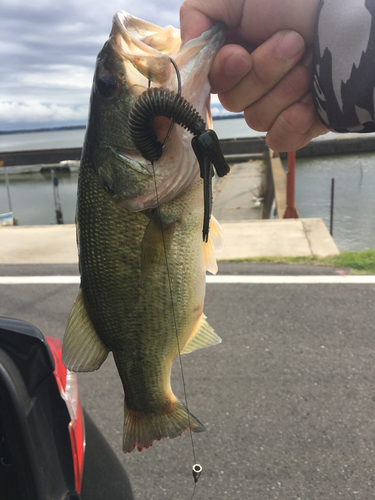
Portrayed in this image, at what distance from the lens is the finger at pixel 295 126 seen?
1450 mm

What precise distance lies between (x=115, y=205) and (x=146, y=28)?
559 millimetres

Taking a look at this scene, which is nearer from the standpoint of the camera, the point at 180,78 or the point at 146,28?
the point at 180,78

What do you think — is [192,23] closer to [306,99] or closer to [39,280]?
[306,99]

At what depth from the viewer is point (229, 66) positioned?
3.97 feet

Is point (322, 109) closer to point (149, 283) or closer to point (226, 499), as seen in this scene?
point (149, 283)

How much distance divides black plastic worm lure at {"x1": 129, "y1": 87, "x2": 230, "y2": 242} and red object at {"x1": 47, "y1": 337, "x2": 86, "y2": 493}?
137 cm

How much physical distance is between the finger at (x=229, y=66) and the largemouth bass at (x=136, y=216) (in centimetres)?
3

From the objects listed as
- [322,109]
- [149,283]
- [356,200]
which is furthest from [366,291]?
[356,200]

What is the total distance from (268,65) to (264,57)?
0.03 meters

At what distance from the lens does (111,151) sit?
1.17 metres

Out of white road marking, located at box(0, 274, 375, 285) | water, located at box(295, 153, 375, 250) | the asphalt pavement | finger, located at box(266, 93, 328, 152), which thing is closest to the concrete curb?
white road marking, located at box(0, 274, 375, 285)

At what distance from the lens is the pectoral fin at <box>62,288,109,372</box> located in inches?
50.1

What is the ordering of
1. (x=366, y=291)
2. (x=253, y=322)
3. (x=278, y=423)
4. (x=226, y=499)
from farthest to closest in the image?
(x=366, y=291), (x=253, y=322), (x=278, y=423), (x=226, y=499)

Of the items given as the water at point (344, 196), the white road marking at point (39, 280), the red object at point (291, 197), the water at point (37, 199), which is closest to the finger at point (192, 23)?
the white road marking at point (39, 280)
